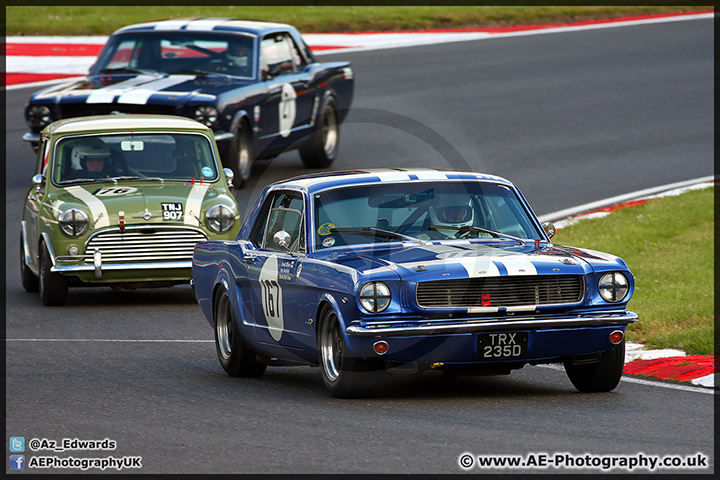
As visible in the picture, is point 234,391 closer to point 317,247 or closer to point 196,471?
point 317,247

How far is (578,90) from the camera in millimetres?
25344

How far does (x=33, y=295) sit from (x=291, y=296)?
240 inches

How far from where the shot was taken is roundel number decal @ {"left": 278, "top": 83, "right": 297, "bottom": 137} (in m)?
17.7

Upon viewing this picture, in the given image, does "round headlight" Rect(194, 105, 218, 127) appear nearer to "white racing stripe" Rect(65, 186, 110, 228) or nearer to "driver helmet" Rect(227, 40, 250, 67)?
"driver helmet" Rect(227, 40, 250, 67)

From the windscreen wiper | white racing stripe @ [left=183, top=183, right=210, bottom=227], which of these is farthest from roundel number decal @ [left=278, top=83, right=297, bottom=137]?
the windscreen wiper

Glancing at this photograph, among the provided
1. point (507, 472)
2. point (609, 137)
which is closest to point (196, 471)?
point (507, 472)

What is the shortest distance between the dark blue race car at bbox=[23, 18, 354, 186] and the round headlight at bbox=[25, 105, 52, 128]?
1cm

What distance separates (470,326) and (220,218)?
591 cm

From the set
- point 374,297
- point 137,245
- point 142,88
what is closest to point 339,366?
point 374,297

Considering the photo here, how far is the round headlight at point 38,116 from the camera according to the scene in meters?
16.5

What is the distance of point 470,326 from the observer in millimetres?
7473

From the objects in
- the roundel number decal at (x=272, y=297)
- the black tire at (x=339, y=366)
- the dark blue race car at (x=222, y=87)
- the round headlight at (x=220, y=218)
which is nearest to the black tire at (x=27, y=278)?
the round headlight at (x=220, y=218)

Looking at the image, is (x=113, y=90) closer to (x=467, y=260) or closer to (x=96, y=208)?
(x=96, y=208)

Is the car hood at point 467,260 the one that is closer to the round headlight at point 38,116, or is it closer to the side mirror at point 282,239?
the side mirror at point 282,239
